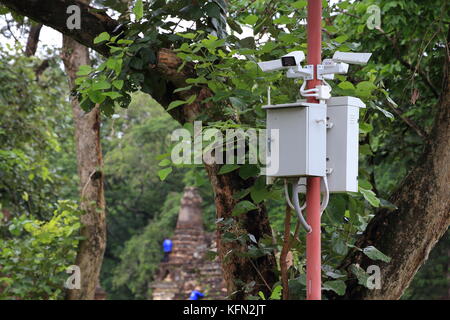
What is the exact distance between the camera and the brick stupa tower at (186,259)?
1959 cm

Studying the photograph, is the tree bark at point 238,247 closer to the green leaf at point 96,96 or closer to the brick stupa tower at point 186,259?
the green leaf at point 96,96

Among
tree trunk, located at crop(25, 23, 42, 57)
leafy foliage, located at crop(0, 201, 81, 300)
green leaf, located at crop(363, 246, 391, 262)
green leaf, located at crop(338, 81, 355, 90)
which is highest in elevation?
tree trunk, located at crop(25, 23, 42, 57)

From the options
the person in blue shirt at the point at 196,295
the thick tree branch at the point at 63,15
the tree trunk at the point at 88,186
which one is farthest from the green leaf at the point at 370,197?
the person in blue shirt at the point at 196,295

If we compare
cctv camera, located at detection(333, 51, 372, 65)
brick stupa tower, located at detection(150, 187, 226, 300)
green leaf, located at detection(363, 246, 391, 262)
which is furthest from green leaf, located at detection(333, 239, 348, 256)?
brick stupa tower, located at detection(150, 187, 226, 300)

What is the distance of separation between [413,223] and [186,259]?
15.9 m

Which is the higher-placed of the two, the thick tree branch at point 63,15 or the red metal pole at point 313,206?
the thick tree branch at point 63,15

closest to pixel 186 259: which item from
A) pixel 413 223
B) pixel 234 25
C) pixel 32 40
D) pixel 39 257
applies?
pixel 32 40

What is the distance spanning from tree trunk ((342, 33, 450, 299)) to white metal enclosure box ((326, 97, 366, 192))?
1585 mm

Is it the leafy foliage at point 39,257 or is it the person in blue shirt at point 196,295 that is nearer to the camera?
the leafy foliage at point 39,257

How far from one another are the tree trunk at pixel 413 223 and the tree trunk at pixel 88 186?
5647 mm

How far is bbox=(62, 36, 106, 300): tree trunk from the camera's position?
1019cm

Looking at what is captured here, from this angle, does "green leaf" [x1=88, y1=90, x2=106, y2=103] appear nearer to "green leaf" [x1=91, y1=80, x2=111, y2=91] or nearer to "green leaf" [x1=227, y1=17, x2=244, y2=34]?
"green leaf" [x1=91, y1=80, x2=111, y2=91]

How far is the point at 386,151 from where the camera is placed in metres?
8.82
